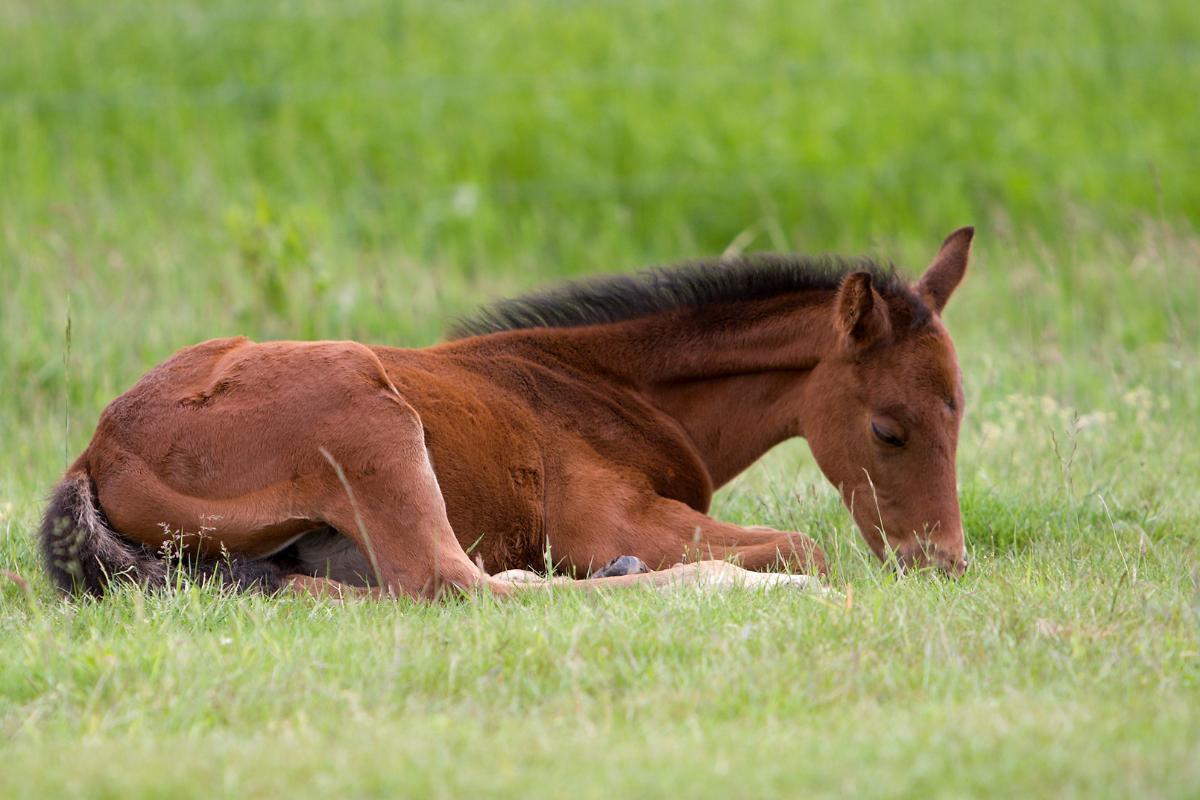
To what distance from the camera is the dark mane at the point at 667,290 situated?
5438mm

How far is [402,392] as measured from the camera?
4.90m

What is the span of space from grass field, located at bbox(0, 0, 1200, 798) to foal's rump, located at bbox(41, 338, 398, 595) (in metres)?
0.25

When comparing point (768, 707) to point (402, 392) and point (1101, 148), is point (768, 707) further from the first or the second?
point (1101, 148)

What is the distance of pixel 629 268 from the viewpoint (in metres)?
10.6

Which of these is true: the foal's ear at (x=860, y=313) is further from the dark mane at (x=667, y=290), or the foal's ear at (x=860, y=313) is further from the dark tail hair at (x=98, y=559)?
the dark tail hair at (x=98, y=559)

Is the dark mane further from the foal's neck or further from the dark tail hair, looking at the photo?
the dark tail hair

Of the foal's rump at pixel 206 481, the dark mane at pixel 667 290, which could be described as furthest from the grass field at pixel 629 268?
the dark mane at pixel 667 290

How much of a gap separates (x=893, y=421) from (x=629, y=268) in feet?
18.9

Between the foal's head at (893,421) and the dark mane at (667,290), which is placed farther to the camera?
the dark mane at (667,290)

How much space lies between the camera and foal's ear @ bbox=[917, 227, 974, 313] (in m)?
5.37

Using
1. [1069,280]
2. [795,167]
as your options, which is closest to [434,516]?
[1069,280]

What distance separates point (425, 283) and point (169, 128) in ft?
12.1

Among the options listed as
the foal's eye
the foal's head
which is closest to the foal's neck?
the foal's head

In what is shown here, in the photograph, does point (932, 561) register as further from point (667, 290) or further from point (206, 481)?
point (206, 481)
